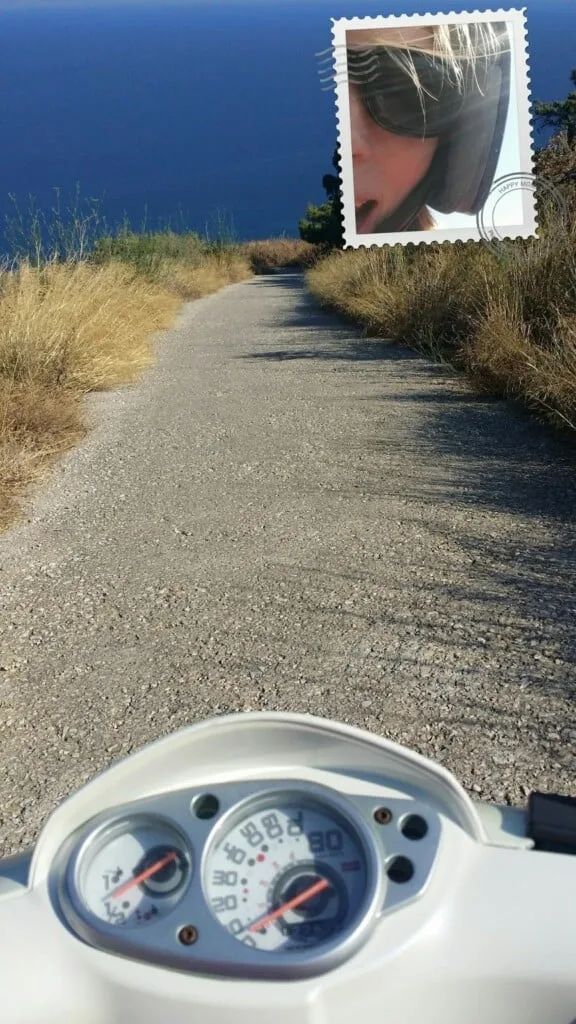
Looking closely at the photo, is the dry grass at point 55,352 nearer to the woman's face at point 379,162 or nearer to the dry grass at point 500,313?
the woman's face at point 379,162

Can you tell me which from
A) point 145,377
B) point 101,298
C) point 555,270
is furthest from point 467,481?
point 101,298

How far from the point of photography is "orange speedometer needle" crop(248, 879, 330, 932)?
916 millimetres

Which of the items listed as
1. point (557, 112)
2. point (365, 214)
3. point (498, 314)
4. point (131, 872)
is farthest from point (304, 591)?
point (557, 112)

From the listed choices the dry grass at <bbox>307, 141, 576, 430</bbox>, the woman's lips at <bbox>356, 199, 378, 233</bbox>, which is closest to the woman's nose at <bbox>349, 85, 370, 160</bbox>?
the woman's lips at <bbox>356, 199, 378, 233</bbox>

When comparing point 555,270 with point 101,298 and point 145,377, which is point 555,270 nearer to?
point 145,377

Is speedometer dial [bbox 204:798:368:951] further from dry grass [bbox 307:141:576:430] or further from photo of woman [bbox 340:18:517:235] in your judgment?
photo of woman [bbox 340:18:517:235]

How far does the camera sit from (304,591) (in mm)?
3777

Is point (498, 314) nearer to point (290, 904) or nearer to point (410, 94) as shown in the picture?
point (410, 94)

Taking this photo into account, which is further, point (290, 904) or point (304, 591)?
point (304, 591)

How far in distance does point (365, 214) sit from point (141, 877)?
7.92 metres

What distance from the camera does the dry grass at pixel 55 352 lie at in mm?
6176

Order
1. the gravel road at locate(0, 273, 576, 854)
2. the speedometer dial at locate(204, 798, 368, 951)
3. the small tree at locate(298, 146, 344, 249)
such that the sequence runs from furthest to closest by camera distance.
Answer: the small tree at locate(298, 146, 344, 249), the gravel road at locate(0, 273, 576, 854), the speedometer dial at locate(204, 798, 368, 951)

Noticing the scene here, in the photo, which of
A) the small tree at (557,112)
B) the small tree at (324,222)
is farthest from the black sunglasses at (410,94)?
the small tree at (324,222)

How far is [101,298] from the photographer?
1102 cm
